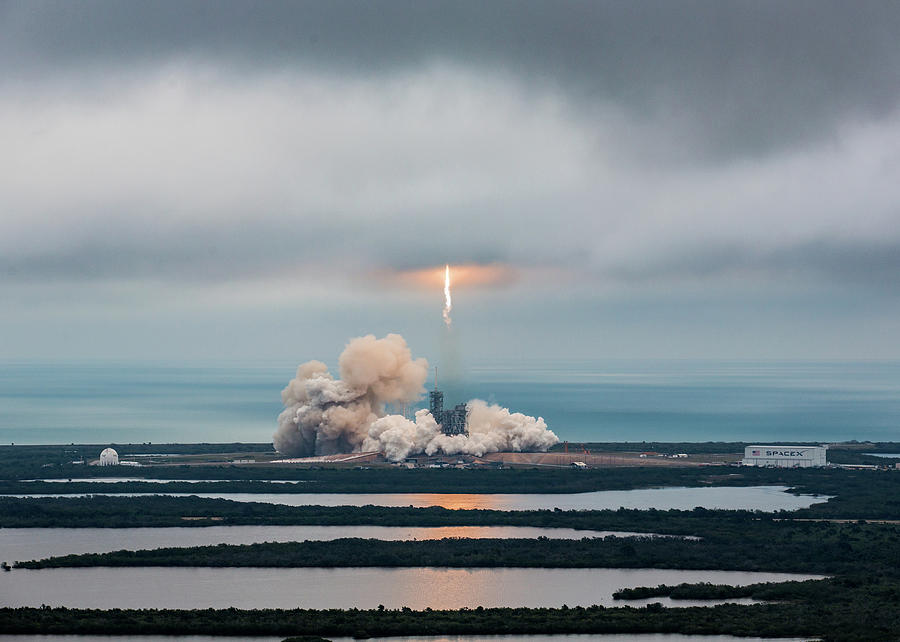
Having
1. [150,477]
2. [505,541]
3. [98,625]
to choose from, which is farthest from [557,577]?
[150,477]

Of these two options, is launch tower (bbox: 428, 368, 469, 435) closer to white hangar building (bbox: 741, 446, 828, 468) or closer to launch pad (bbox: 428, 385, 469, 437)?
launch pad (bbox: 428, 385, 469, 437)

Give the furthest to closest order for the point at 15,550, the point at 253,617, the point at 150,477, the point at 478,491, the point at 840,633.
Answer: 1. the point at 150,477
2. the point at 478,491
3. the point at 15,550
4. the point at 253,617
5. the point at 840,633

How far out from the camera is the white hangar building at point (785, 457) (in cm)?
13638

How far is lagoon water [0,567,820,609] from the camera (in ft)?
220

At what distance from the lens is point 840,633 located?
5828 cm

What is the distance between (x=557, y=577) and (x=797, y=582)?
12317 mm

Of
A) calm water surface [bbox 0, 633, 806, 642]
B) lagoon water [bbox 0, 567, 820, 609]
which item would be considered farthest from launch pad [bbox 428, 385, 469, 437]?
calm water surface [bbox 0, 633, 806, 642]

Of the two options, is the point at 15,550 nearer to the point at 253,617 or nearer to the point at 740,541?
the point at 253,617

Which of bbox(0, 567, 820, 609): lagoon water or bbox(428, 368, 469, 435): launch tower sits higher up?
bbox(428, 368, 469, 435): launch tower

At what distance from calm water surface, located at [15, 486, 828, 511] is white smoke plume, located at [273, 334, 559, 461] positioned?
21625 mm

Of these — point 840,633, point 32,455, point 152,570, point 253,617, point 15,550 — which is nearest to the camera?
point 840,633

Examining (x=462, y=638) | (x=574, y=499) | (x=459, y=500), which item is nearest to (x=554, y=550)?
(x=462, y=638)

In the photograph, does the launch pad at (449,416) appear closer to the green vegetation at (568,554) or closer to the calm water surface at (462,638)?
the green vegetation at (568,554)

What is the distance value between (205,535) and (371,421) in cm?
4902
